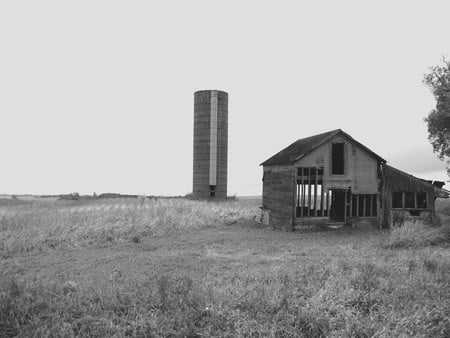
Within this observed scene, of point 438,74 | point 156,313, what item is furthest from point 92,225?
point 438,74

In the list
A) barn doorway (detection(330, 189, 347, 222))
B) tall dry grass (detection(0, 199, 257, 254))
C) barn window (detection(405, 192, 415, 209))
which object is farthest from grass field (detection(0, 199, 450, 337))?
barn doorway (detection(330, 189, 347, 222))

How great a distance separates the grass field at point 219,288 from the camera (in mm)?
6277

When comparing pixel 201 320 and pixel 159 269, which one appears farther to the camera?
pixel 159 269

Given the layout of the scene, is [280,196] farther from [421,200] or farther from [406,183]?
[421,200]

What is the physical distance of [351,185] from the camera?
2016 cm

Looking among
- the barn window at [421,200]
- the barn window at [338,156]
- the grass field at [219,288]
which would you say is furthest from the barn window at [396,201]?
the grass field at [219,288]

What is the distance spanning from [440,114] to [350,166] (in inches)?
469

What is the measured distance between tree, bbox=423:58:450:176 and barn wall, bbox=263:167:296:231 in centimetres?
1425

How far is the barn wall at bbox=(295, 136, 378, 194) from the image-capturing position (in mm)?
19734

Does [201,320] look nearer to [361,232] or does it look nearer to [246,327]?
[246,327]

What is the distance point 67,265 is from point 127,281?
3.49 metres

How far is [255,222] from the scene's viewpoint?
76.8 ft

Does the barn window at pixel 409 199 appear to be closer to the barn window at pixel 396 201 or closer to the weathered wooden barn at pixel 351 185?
the weathered wooden barn at pixel 351 185

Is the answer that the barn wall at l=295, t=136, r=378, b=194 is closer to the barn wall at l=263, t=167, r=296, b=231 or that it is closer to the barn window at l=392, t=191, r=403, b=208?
the barn wall at l=263, t=167, r=296, b=231
